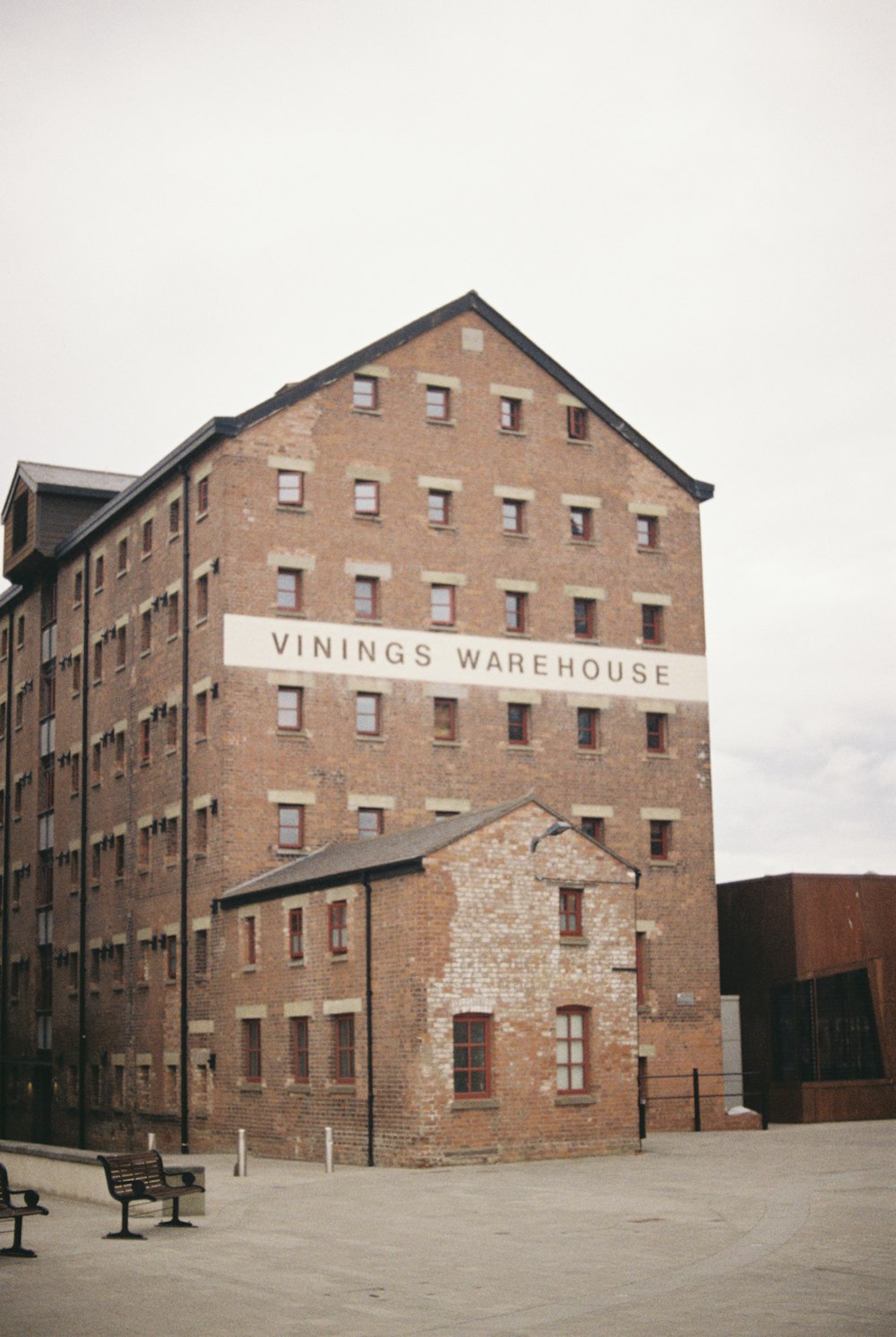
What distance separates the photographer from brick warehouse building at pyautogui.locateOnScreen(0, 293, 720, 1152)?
41.7 metres

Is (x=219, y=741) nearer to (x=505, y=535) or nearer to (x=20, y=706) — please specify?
(x=505, y=535)

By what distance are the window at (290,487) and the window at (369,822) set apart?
7517 mm

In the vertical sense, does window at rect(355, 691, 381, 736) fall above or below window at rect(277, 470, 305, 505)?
below

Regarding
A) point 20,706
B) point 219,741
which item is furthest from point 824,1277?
point 20,706

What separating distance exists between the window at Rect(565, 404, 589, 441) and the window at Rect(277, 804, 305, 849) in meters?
12.5

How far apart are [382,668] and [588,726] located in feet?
19.5

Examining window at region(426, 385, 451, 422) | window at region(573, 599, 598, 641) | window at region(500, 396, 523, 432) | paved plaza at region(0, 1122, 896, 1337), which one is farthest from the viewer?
window at region(573, 599, 598, 641)

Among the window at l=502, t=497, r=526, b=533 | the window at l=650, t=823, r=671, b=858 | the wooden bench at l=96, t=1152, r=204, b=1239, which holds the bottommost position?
the wooden bench at l=96, t=1152, r=204, b=1239

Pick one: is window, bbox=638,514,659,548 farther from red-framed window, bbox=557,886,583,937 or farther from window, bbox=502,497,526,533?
red-framed window, bbox=557,886,583,937

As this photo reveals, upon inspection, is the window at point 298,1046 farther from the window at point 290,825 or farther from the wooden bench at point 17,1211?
the wooden bench at point 17,1211

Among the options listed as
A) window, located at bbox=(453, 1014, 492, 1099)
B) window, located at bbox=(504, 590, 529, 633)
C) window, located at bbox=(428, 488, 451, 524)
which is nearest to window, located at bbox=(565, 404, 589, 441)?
window, located at bbox=(428, 488, 451, 524)

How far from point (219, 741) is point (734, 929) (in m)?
14.8

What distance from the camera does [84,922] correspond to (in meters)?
51.6

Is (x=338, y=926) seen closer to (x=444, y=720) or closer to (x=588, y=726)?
(x=444, y=720)
